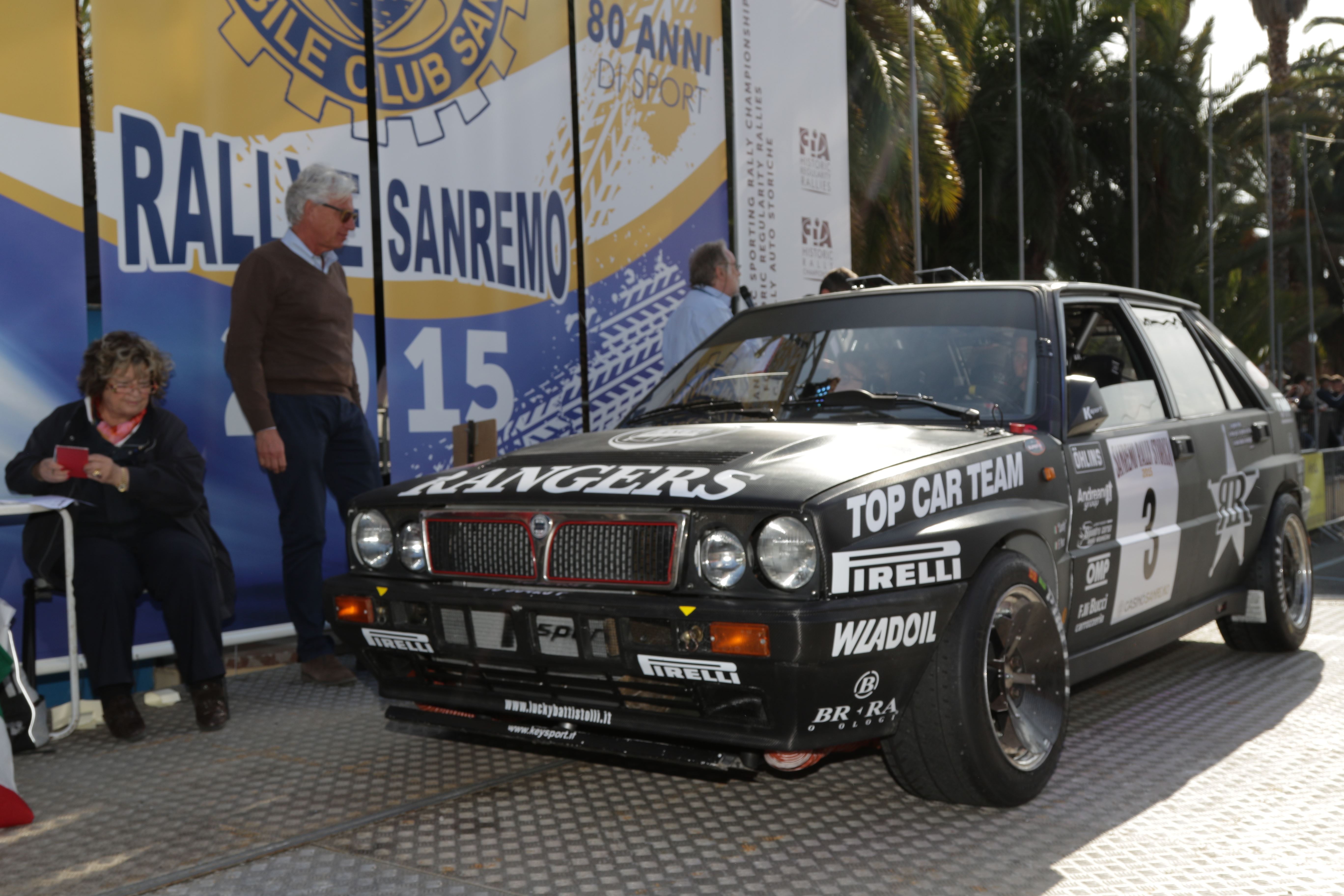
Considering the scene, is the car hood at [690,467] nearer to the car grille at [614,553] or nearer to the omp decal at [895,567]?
the car grille at [614,553]

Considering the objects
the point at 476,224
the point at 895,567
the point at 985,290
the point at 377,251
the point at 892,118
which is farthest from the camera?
the point at 892,118

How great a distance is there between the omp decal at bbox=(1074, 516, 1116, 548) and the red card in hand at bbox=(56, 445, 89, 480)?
11.0ft

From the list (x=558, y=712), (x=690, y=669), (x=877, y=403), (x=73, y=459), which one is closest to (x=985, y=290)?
(x=877, y=403)

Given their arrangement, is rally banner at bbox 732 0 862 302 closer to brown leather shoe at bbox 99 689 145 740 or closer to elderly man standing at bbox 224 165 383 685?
elderly man standing at bbox 224 165 383 685

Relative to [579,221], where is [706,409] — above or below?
below

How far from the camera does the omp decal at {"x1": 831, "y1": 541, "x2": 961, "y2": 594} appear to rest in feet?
9.20

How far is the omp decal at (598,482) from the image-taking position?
2.94 meters

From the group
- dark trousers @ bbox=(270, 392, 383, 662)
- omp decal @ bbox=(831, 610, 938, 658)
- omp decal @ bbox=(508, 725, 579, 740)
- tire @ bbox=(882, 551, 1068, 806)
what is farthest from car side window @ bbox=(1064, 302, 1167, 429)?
dark trousers @ bbox=(270, 392, 383, 662)

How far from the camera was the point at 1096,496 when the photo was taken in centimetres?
381

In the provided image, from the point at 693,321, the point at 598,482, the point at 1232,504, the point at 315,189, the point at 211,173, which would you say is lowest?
the point at 1232,504

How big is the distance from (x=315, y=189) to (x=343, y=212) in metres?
0.15

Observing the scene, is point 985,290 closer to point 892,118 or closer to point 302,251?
point 302,251

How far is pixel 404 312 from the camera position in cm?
622

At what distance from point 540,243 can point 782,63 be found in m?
3.11
